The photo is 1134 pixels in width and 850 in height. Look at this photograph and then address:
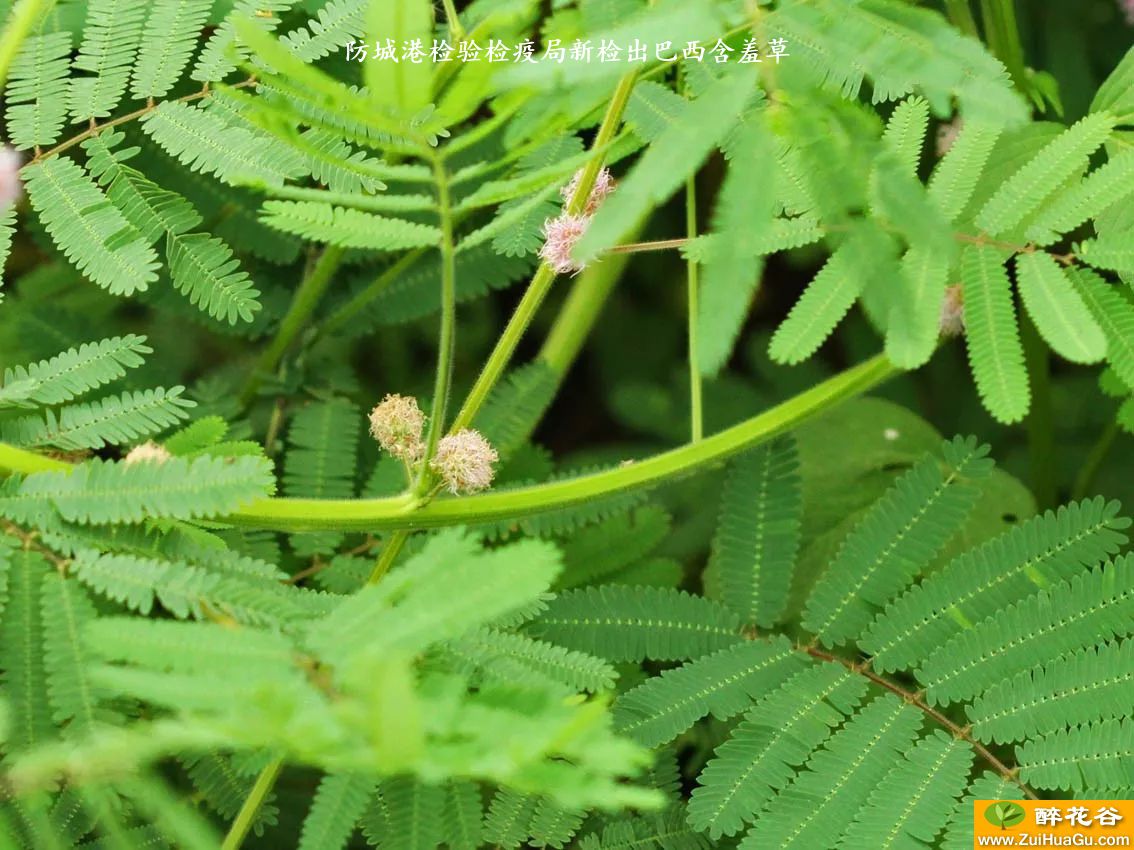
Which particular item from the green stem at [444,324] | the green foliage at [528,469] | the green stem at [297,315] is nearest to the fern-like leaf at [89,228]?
the green foliage at [528,469]

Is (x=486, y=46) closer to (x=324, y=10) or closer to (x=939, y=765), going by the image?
(x=324, y=10)

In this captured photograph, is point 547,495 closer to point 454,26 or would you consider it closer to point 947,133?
point 454,26

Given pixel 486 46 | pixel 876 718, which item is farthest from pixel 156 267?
pixel 876 718

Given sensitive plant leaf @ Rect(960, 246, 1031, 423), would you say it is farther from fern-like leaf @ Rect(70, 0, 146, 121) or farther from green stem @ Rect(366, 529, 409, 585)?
fern-like leaf @ Rect(70, 0, 146, 121)

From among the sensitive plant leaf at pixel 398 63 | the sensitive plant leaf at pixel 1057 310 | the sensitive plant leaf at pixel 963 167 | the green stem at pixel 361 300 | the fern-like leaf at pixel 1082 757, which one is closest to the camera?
the sensitive plant leaf at pixel 398 63

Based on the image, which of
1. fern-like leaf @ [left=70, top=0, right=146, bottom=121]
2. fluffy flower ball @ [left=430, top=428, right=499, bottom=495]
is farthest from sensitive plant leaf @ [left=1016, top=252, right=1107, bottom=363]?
fern-like leaf @ [left=70, top=0, right=146, bottom=121]

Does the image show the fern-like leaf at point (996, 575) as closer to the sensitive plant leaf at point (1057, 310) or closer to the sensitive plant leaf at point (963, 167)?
the sensitive plant leaf at point (1057, 310)
